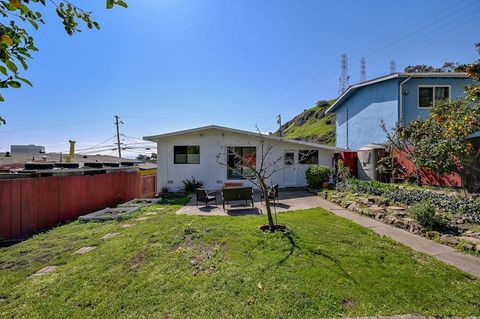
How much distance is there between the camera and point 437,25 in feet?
53.1

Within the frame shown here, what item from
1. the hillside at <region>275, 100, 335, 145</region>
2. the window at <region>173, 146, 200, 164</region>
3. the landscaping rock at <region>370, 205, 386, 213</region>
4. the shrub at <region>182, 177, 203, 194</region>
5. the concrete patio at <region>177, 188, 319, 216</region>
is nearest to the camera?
the landscaping rock at <region>370, 205, 386, 213</region>

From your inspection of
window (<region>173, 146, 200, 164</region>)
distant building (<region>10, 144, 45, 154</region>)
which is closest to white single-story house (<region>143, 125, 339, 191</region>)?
window (<region>173, 146, 200, 164</region>)

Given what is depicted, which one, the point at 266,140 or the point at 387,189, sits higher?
the point at 266,140

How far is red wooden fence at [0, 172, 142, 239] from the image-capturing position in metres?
7.72

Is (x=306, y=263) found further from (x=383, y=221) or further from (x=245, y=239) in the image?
(x=383, y=221)

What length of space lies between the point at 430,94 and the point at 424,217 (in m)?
12.0

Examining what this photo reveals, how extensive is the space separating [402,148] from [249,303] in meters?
10.6

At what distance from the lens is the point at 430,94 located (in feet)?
47.3

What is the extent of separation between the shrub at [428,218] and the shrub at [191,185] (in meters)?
10.9

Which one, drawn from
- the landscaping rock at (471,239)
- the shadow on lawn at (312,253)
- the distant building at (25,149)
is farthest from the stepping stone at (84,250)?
the distant building at (25,149)

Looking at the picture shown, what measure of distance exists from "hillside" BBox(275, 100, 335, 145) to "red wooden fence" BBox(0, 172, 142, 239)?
30.1m

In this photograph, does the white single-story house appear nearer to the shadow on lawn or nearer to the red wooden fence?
the red wooden fence

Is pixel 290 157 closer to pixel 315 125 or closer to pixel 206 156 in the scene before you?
pixel 206 156

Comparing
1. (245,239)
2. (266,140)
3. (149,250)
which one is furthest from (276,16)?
(149,250)
